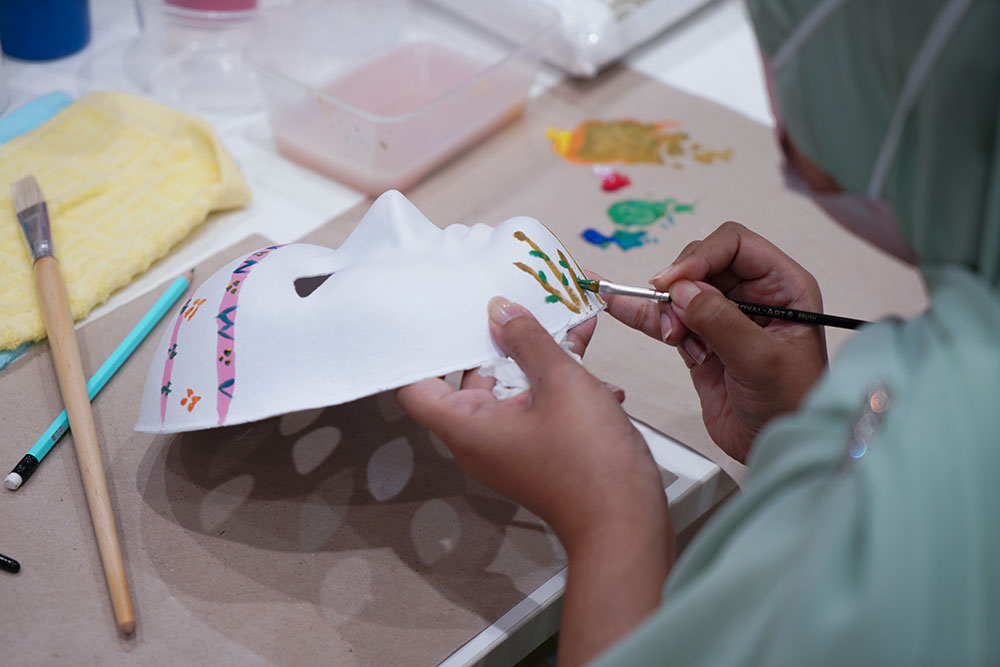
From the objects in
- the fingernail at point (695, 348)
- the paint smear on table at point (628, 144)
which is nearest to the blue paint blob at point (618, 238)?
the paint smear on table at point (628, 144)

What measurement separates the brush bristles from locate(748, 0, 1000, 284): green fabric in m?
0.83

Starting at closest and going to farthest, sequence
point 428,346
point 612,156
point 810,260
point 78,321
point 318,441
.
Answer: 1. point 428,346
2. point 318,441
3. point 78,321
4. point 810,260
5. point 612,156

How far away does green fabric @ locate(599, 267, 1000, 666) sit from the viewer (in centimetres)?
45

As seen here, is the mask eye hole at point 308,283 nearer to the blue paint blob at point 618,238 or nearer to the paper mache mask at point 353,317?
the paper mache mask at point 353,317

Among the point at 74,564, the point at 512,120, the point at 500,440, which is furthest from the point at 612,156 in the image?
the point at 74,564

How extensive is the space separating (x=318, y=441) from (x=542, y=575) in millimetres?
246

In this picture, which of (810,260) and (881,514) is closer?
(881,514)

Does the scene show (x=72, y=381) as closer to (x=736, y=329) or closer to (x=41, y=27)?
(x=736, y=329)

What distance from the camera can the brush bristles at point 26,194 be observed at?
42.4 inches

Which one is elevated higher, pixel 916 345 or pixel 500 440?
pixel 916 345

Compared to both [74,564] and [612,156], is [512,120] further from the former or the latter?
[74,564]

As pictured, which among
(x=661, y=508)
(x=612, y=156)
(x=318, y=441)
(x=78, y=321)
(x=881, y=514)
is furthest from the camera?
(x=612, y=156)

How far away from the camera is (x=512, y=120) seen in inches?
56.5

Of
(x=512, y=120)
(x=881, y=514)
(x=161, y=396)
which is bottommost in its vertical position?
(x=512, y=120)
